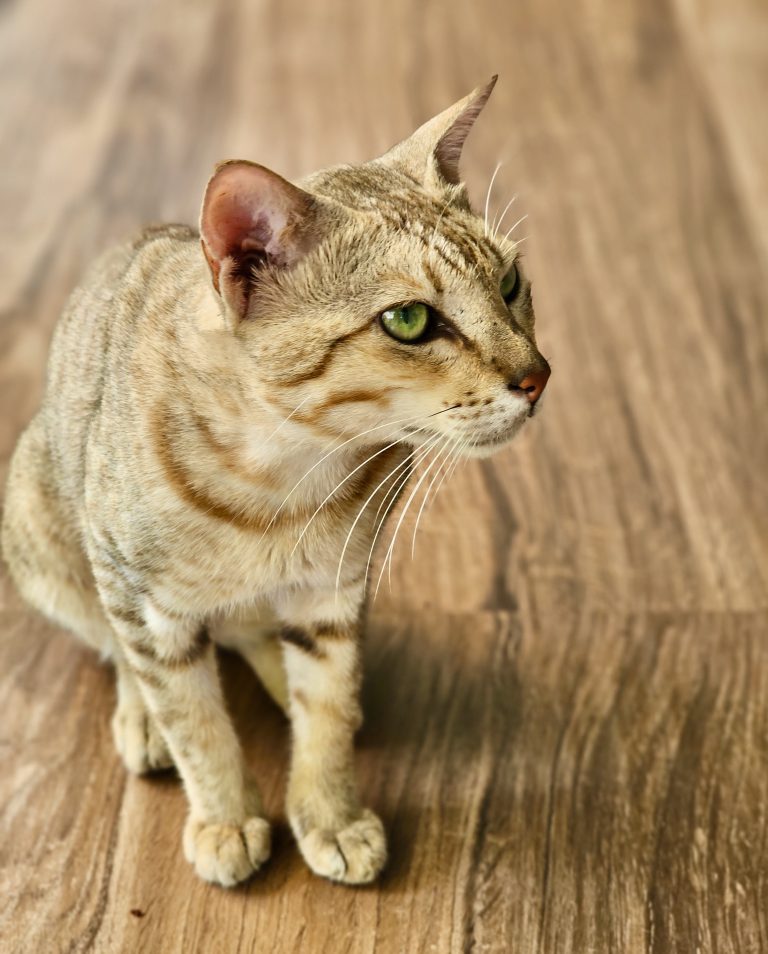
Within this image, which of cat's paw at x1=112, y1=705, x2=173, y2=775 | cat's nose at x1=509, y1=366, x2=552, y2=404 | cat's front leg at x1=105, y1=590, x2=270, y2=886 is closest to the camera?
Answer: cat's nose at x1=509, y1=366, x2=552, y2=404

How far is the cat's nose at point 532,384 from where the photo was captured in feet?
3.51

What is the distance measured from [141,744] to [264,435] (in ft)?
1.50

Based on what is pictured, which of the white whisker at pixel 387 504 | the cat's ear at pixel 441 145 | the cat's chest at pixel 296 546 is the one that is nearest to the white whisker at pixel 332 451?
the cat's chest at pixel 296 546

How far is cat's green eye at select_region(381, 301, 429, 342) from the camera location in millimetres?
1047

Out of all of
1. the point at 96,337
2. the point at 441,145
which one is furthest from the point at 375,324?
the point at 96,337

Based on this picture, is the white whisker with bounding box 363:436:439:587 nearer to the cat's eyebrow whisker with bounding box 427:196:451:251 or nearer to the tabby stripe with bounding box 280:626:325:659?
the tabby stripe with bounding box 280:626:325:659

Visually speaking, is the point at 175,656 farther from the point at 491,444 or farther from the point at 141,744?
the point at 491,444

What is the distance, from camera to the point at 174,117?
8.50ft

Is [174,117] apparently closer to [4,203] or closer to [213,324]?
[4,203]

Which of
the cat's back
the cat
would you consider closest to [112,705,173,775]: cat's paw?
the cat

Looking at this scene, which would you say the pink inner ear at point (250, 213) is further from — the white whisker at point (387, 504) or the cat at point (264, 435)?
the white whisker at point (387, 504)

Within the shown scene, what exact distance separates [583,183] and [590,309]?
0.41 m

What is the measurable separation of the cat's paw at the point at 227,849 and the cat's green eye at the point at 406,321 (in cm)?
55

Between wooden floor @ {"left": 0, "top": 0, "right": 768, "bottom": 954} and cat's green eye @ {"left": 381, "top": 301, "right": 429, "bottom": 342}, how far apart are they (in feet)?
1.87
